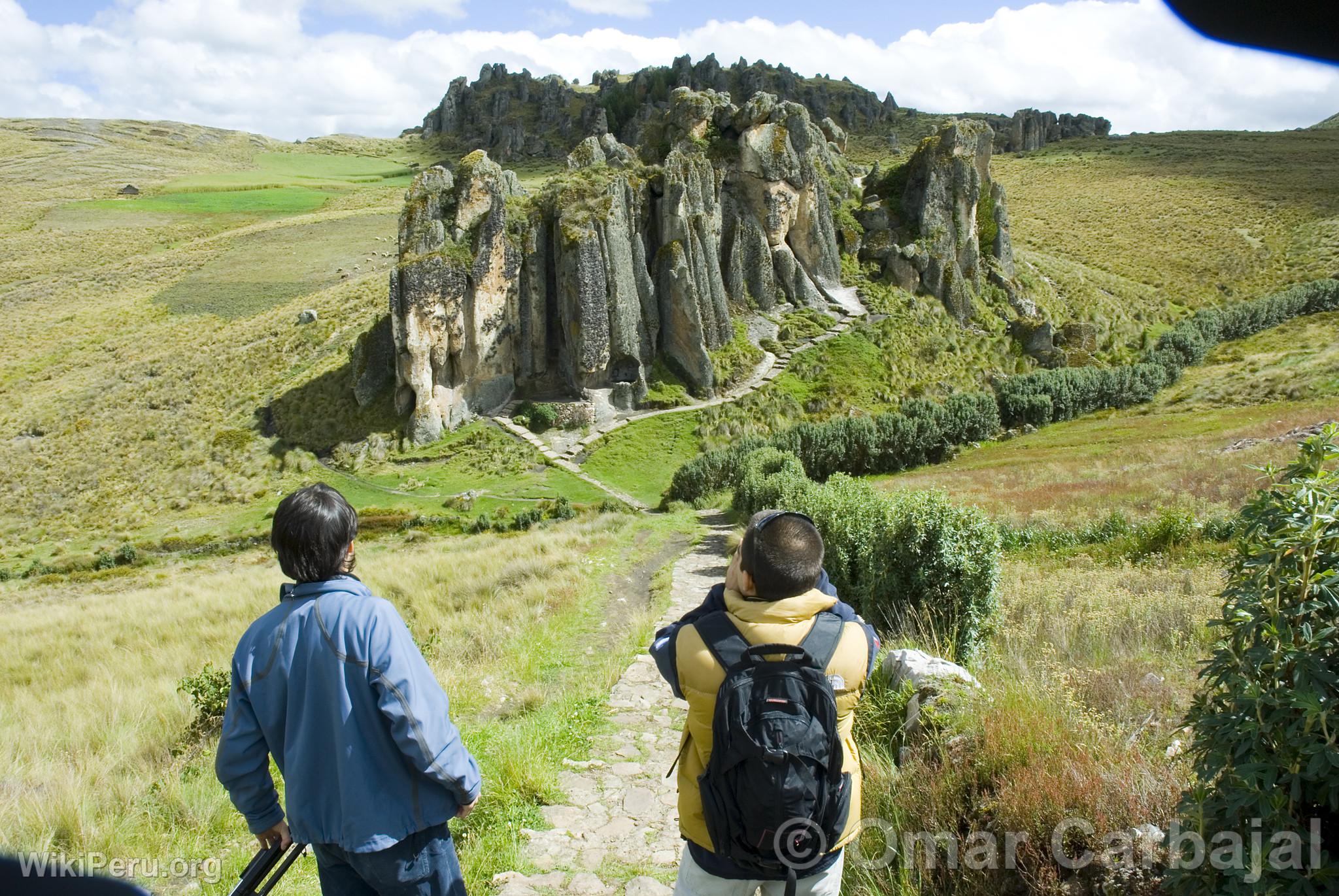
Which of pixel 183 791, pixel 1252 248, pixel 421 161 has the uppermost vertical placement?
pixel 421 161

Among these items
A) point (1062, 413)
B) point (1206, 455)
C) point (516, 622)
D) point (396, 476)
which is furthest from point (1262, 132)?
point (516, 622)

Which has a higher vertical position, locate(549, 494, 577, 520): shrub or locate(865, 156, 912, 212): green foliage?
locate(865, 156, 912, 212): green foliage

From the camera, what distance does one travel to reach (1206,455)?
26516 millimetres

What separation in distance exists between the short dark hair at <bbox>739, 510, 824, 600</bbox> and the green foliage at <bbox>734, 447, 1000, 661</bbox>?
548 centimetres

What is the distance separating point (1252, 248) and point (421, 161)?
132594 mm

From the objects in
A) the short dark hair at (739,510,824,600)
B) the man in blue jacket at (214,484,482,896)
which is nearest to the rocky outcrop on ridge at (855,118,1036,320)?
the short dark hair at (739,510,824,600)

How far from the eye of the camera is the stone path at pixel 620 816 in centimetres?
505

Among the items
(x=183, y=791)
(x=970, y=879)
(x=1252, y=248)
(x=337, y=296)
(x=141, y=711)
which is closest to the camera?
(x=970, y=879)

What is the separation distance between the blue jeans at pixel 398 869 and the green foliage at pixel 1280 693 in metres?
3.10

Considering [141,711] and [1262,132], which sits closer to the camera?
[141,711]

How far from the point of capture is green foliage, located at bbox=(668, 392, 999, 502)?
3903 cm

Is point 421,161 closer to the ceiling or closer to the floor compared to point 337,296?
closer to the ceiling

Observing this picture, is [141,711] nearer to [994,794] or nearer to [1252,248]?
[994,794]

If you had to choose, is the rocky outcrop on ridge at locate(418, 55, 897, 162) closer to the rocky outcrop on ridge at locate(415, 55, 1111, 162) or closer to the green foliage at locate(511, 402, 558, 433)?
the rocky outcrop on ridge at locate(415, 55, 1111, 162)
